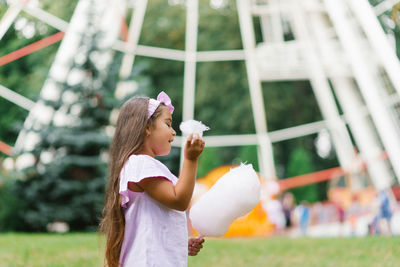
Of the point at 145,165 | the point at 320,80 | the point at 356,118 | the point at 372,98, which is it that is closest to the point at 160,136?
the point at 145,165

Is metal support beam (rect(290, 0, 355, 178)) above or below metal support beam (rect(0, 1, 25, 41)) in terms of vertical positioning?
above

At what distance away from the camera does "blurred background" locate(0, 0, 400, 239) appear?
477 inches

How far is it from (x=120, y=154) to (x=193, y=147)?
1.19 feet

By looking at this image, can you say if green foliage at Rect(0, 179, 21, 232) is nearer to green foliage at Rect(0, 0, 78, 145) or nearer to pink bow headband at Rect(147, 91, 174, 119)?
green foliage at Rect(0, 0, 78, 145)

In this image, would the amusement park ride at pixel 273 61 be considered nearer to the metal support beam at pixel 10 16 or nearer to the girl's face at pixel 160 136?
the metal support beam at pixel 10 16

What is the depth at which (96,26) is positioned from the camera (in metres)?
13.2

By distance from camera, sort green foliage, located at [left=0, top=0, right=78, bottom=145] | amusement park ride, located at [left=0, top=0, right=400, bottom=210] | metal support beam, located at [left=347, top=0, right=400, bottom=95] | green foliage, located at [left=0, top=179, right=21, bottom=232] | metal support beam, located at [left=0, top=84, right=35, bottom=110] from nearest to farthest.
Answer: metal support beam, located at [left=347, top=0, right=400, bottom=95], green foliage, located at [left=0, top=179, right=21, bottom=232], metal support beam, located at [left=0, top=84, right=35, bottom=110], amusement park ride, located at [left=0, top=0, right=400, bottom=210], green foliage, located at [left=0, top=0, right=78, bottom=145]

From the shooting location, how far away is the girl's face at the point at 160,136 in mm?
2344

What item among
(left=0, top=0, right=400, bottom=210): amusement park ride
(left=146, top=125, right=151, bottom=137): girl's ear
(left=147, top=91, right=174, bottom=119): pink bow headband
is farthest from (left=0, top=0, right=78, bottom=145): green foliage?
(left=146, top=125, right=151, bottom=137): girl's ear

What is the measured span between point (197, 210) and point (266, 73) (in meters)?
15.4

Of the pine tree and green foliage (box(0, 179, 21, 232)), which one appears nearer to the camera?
green foliage (box(0, 179, 21, 232))

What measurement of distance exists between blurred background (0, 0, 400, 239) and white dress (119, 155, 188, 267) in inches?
219

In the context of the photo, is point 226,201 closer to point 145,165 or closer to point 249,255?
point 145,165

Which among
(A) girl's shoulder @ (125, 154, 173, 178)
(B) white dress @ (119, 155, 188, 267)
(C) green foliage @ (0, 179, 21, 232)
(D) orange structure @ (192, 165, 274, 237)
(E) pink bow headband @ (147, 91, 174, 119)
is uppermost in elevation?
(D) orange structure @ (192, 165, 274, 237)
